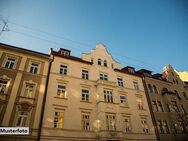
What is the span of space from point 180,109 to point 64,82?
832 inches

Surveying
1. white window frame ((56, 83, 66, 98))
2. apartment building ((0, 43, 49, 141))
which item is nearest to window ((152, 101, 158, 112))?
white window frame ((56, 83, 66, 98))

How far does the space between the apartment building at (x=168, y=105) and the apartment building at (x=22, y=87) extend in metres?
17.1

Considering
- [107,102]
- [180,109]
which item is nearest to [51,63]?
[107,102]

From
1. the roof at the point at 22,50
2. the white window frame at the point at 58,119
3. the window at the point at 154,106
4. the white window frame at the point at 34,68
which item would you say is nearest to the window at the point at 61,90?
the white window frame at the point at 58,119

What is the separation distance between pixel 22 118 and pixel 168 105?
2259cm

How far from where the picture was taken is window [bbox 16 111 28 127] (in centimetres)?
1518

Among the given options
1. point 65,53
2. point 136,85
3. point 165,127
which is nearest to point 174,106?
point 165,127

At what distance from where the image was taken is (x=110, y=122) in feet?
62.0

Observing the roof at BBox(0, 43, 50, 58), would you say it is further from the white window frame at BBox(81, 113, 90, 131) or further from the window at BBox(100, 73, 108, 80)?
the white window frame at BBox(81, 113, 90, 131)

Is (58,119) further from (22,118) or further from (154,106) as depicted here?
(154,106)

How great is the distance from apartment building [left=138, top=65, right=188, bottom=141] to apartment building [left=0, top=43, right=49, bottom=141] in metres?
17.1

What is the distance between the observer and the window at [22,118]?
15184 mm

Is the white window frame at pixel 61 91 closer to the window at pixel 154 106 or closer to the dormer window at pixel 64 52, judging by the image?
the dormer window at pixel 64 52

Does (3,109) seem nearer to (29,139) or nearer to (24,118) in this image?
(24,118)
